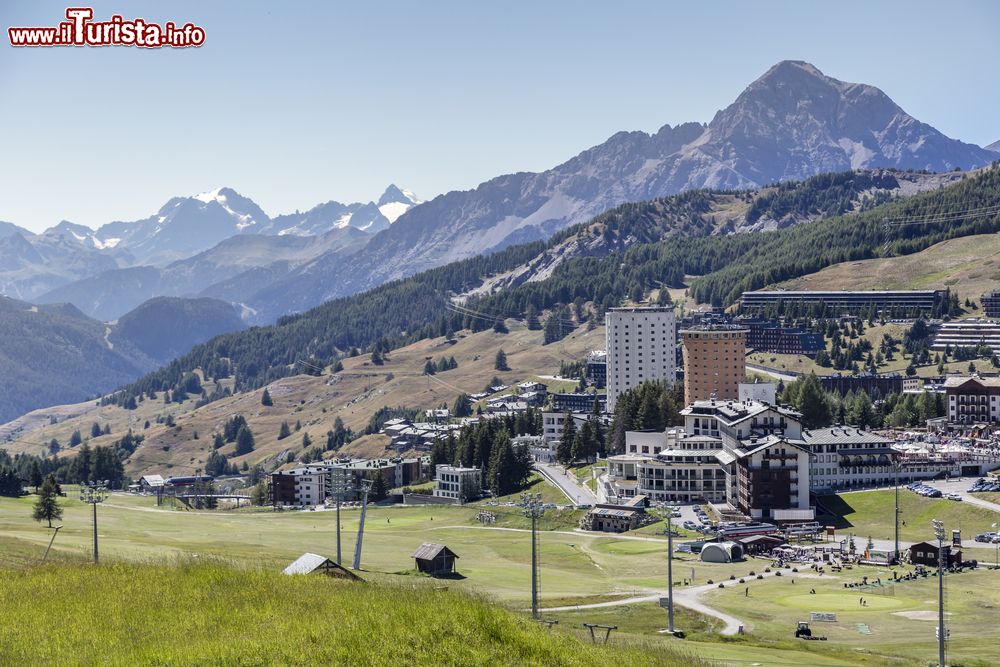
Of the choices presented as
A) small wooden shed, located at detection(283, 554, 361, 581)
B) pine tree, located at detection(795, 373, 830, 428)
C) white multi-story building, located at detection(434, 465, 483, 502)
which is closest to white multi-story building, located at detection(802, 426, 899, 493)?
pine tree, located at detection(795, 373, 830, 428)

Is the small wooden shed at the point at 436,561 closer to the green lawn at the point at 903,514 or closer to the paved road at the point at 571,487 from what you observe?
the green lawn at the point at 903,514

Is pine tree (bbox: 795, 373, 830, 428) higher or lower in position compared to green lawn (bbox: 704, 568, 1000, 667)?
higher

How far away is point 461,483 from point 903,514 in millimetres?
73875

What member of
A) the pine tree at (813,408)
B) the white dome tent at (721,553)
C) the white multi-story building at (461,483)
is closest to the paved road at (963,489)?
the white dome tent at (721,553)

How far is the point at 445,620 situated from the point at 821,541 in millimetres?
83901

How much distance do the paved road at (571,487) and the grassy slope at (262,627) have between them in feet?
326

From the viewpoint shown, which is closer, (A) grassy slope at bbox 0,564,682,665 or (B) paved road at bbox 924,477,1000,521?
(A) grassy slope at bbox 0,564,682,665

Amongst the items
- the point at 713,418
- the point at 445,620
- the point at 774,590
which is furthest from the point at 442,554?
the point at 713,418

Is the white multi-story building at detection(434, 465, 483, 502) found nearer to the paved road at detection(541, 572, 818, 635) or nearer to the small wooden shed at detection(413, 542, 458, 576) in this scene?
the small wooden shed at detection(413, 542, 458, 576)

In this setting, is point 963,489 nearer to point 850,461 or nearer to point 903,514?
point 903,514

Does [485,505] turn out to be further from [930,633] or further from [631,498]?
[930,633]

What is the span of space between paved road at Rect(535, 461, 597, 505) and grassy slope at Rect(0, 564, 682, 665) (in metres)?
99.4

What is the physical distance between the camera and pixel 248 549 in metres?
124

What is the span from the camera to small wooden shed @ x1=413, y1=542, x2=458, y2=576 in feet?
377
